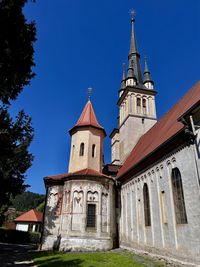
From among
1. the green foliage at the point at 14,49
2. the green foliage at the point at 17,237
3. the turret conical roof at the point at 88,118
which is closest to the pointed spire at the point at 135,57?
the turret conical roof at the point at 88,118

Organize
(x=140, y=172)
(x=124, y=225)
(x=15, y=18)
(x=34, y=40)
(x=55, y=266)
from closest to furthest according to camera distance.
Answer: (x=15, y=18) < (x=34, y=40) < (x=55, y=266) < (x=140, y=172) < (x=124, y=225)

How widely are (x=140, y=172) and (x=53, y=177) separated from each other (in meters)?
9.43

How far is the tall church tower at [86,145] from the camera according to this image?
22.0 m

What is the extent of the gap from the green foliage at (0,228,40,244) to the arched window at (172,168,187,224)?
1176 inches

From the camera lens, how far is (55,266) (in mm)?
10633

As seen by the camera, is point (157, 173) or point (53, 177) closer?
point (157, 173)

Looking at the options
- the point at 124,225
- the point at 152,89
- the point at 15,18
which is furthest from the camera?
the point at 152,89

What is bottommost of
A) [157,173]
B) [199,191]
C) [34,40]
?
[199,191]

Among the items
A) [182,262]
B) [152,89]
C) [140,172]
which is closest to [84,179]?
[140,172]

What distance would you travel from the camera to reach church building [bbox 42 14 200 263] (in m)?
10.5

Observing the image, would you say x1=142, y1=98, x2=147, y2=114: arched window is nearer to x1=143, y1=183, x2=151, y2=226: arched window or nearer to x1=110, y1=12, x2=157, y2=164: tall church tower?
x1=110, y1=12, x2=157, y2=164: tall church tower

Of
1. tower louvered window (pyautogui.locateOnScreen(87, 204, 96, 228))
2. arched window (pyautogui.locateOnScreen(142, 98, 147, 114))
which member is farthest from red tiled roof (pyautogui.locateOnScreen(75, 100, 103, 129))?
tower louvered window (pyautogui.locateOnScreen(87, 204, 96, 228))

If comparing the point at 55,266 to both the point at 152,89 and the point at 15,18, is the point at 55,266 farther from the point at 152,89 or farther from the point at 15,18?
the point at 152,89

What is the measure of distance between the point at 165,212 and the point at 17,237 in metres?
30.1
